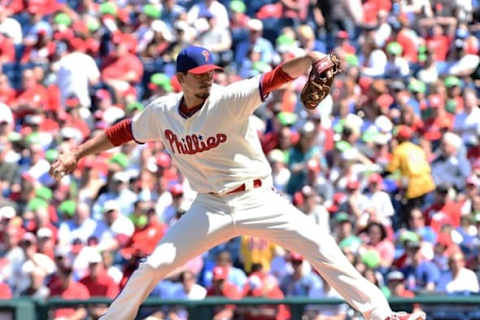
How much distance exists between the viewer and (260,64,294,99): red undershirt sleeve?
661 cm

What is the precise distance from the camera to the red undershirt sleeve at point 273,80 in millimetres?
6613

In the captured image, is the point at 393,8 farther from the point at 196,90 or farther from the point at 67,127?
the point at 196,90

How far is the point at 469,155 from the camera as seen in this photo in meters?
12.7

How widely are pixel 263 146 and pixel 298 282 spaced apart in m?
2.19

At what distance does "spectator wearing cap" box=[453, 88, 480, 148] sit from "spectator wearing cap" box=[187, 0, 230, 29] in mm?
2848

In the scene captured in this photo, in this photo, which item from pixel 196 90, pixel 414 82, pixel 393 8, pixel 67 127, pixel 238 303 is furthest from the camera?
pixel 393 8

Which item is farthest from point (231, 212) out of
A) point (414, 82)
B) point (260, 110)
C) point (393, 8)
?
point (393, 8)

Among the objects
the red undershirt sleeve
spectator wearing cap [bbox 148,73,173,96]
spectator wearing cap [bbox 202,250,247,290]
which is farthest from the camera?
spectator wearing cap [bbox 148,73,173,96]

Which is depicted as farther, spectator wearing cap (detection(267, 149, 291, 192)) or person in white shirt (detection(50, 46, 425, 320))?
spectator wearing cap (detection(267, 149, 291, 192))

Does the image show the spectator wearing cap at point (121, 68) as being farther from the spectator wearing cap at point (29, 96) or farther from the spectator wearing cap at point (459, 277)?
the spectator wearing cap at point (459, 277)

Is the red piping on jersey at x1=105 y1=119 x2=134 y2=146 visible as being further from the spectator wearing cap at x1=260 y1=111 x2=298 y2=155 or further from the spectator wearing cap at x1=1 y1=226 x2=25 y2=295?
the spectator wearing cap at x1=260 y1=111 x2=298 y2=155

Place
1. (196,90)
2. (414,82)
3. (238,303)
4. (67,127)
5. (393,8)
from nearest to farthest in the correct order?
(196,90)
(238,303)
(67,127)
(414,82)
(393,8)

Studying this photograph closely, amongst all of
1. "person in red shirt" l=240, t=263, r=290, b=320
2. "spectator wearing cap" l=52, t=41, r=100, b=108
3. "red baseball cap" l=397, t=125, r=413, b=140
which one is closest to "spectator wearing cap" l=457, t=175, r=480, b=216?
"red baseball cap" l=397, t=125, r=413, b=140

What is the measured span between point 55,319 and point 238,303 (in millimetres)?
1190
